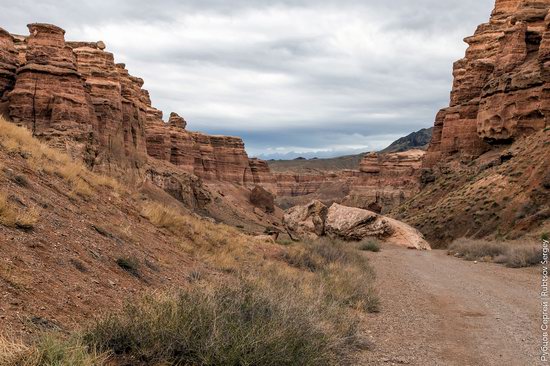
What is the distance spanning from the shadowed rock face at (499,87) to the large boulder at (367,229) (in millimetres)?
17749

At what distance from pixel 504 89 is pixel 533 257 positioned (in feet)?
101

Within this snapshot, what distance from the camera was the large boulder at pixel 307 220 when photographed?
33.7m

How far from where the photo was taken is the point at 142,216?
47.5 ft

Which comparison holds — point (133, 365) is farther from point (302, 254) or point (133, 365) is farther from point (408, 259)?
point (408, 259)

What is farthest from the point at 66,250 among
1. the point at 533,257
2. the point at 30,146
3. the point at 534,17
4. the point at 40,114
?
the point at 534,17

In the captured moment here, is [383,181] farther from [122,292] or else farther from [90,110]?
[122,292]

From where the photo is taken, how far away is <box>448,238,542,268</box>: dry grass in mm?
17516

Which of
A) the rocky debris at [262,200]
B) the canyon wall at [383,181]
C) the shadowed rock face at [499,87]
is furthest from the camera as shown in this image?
the canyon wall at [383,181]

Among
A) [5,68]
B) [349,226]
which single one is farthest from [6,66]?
[349,226]

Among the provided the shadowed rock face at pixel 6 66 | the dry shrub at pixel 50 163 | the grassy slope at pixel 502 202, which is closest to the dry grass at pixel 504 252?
the grassy slope at pixel 502 202

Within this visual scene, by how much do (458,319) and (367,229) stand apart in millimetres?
23775

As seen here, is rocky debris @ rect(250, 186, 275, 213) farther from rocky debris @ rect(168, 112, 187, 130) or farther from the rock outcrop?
rocky debris @ rect(168, 112, 187, 130)

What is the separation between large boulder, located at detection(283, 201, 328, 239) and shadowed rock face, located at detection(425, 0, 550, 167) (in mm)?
21212

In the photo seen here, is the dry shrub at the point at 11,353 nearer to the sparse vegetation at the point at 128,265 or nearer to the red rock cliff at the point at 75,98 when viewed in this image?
the sparse vegetation at the point at 128,265
